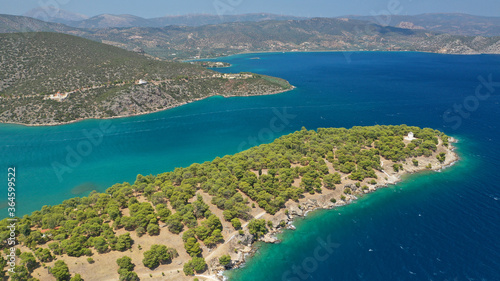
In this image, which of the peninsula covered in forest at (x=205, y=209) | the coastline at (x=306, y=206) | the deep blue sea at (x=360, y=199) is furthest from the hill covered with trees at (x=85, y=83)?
the coastline at (x=306, y=206)

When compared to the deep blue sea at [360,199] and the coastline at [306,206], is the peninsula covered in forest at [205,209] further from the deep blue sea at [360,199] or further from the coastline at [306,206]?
the deep blue sea at [360,199]

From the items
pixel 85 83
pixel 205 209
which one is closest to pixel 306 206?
pixel 205 209

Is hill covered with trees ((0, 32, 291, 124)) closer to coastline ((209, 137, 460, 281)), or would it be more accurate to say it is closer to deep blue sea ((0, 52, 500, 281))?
deep blue sea ((0, 52, 500, 281))

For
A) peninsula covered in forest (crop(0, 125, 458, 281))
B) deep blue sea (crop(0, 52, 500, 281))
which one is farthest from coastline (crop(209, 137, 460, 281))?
deep blue sea (crop(0, 52, 500, 281))

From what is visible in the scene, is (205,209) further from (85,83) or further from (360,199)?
(85,83)

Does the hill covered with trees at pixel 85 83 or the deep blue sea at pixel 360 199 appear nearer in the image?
the deep blue sea at pixel 360 199
